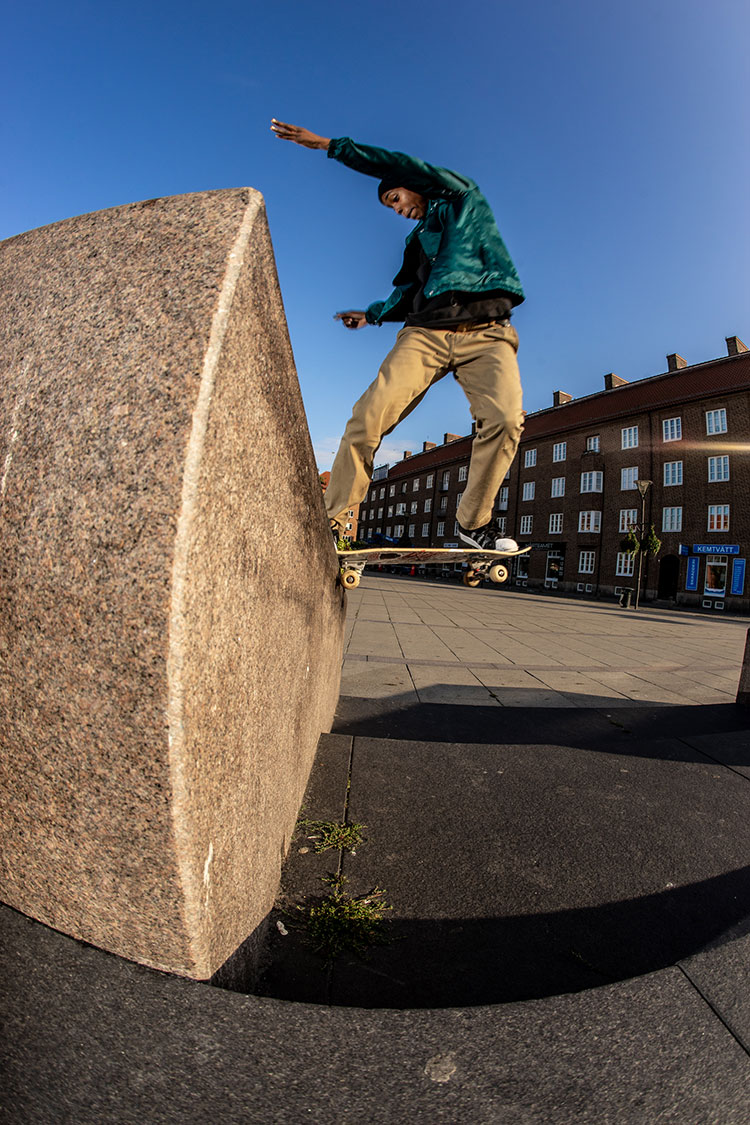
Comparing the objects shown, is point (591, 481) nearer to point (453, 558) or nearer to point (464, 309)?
point (453, 558)

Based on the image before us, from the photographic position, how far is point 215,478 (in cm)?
85

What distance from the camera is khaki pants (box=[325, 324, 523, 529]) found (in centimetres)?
288

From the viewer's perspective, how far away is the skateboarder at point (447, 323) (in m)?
2.79

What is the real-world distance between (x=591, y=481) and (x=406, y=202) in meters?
38.2

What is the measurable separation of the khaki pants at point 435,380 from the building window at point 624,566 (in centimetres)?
3412

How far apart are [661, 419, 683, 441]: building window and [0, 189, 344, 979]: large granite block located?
37.9 m

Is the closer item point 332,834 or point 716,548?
point 332,834

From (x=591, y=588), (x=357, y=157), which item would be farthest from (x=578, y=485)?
(x=357, y=157)

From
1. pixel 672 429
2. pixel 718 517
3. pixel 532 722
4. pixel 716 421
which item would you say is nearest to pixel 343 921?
pixel 532 722

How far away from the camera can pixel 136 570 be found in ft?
2.54

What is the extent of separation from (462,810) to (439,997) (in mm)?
873

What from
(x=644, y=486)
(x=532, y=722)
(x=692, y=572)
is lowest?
(x=532, y=722)

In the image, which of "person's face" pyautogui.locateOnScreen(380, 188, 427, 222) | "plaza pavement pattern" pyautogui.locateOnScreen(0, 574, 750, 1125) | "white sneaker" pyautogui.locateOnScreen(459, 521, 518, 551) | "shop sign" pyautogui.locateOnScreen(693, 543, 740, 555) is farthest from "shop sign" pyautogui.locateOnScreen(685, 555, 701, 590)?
"person's face" pyautogui.locateOnScreen(380, 188, 427, 222)

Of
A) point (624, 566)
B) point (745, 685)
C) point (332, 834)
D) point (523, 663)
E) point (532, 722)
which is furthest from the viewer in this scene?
point (624, 566)
